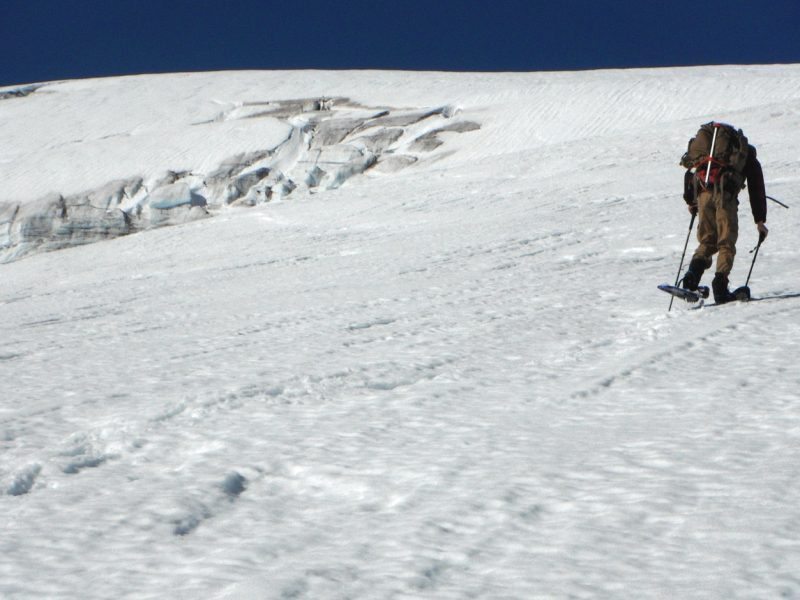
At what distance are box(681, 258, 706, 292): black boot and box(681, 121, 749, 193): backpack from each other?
20.1 inches

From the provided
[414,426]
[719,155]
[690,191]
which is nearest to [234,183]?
[690,191]

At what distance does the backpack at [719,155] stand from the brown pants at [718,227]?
0.10 meters

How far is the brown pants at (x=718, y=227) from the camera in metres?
5.68

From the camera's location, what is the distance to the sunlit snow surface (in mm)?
1963

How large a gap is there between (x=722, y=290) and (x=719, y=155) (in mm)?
869

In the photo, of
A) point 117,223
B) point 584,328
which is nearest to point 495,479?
point 584,328

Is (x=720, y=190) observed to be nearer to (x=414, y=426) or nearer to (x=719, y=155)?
(x=719, y=155)

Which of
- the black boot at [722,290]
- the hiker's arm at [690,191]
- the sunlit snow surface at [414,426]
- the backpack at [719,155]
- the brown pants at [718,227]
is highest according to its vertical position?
the backpack at [719,155]

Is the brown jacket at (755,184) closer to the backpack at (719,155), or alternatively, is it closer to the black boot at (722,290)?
the backpack at (719,155)

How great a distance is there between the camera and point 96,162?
24.5 metres

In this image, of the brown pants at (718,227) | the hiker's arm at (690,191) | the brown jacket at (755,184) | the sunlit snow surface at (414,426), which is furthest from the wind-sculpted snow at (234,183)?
the brown jacket at (755,184)

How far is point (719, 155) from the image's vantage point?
5555mm

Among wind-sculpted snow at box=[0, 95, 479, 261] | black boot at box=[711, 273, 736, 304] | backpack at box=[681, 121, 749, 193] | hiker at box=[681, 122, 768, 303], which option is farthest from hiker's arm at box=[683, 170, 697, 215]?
wind-sculpted snow at box=[0, 95, 479, 261]

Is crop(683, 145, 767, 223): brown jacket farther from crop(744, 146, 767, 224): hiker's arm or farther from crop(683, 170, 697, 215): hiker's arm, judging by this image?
crop(683, 170, 697, 215): hiker's arm
